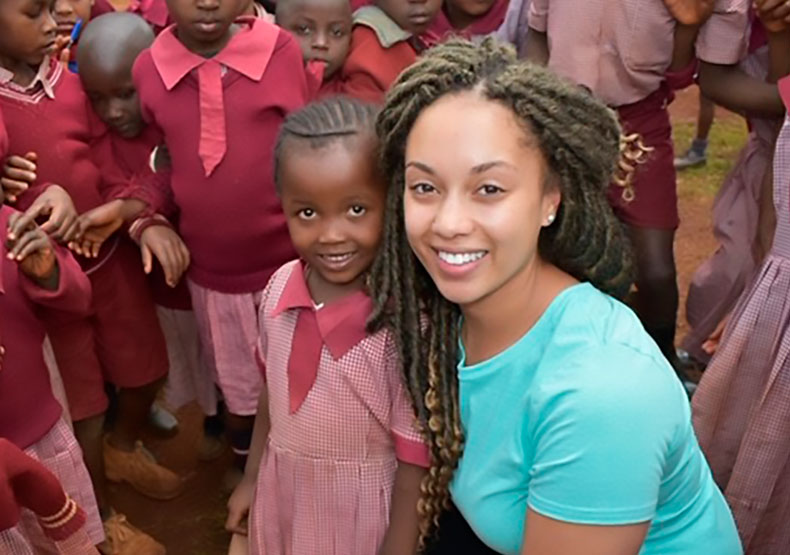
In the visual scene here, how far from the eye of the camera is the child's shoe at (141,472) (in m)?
3.12

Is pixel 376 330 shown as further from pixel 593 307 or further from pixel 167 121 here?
pixel 167 121

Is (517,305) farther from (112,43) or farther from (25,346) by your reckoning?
(112,43)

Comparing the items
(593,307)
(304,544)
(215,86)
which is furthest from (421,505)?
(215,86)

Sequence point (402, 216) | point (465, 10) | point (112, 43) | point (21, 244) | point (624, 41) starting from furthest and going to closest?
1. point (465, 10)
2. point (624, 41)
3. point (112, 43)
4. point (21, 244)
5. point (402, 216)

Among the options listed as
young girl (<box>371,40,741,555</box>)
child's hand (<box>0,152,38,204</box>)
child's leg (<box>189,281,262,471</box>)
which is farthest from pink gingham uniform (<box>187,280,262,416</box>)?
young girl (<box>371,40,741,555</box>)

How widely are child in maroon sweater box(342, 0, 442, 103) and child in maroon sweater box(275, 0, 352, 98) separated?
0.05 m

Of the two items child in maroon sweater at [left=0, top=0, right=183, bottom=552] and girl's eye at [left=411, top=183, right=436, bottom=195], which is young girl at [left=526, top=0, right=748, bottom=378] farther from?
child in maroon sweater at [left=0, top=0, right=183, bottom=552]

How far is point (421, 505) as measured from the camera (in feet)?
6.02

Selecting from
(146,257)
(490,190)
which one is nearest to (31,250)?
(146,257)

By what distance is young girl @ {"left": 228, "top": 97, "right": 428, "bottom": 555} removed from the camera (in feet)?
6.04

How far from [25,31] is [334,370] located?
121cm

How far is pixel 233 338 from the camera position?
2.80 metres

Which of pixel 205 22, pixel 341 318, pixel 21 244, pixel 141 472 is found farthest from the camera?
pixel 141 472

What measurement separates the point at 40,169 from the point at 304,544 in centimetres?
120
